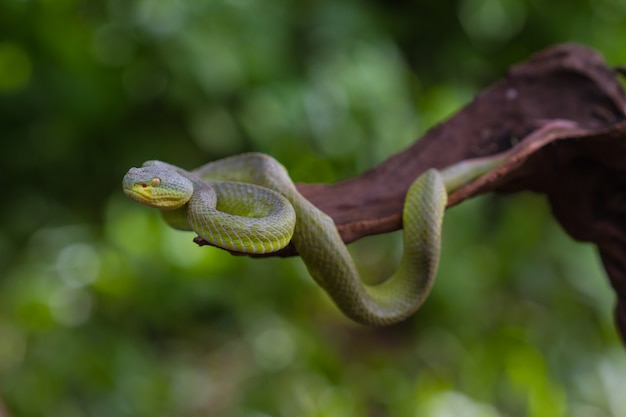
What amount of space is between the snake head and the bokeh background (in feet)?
6.62

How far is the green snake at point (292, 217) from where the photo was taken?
5.26 feet

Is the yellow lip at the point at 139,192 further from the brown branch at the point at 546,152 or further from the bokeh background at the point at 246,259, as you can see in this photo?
the bokeh background at the point at 246,259

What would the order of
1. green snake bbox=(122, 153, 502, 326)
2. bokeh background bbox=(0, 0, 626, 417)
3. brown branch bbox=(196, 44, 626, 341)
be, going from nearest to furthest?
green snake bbox=(122, 153, 502, 326)
brown branch bbox=(196, 44, 626, 341)
bokeh background bbox=(0, 0, 626, 417)

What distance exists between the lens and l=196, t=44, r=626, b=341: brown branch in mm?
2016

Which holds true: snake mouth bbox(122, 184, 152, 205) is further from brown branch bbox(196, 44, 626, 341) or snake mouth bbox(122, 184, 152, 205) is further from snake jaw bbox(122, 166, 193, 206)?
brown branch bbox(196, 44, 626, 341)

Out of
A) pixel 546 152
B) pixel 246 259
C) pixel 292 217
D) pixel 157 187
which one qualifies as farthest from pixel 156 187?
pixel 246 259

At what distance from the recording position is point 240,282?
418cm

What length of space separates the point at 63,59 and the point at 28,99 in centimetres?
34

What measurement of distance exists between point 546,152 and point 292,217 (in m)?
0.94

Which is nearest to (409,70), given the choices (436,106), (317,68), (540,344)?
(436,106)

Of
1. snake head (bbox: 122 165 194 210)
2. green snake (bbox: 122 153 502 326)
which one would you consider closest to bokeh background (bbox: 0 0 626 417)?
green snake (bbox: 122 153 502 326)

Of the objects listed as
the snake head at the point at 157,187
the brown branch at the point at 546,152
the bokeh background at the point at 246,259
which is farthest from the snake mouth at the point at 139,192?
the bokeh background at the point at 246,259

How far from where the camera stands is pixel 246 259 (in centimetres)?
410

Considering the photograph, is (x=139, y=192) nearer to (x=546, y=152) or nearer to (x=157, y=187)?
(x=157, y=187)
